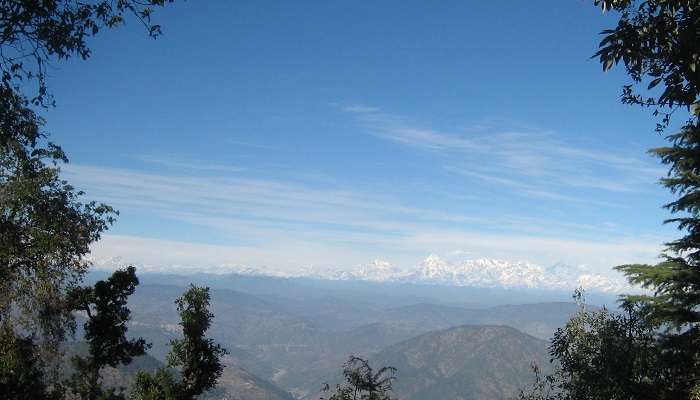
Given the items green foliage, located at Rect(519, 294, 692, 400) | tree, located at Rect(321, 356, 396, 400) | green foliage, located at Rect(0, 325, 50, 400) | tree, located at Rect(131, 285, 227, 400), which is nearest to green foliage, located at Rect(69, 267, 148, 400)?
tree, located at Rect(131, 285, 227, 400)

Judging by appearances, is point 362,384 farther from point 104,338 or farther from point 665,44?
point 665,44

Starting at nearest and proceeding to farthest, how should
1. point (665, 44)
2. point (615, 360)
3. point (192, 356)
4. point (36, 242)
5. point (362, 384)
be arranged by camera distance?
point (665, 44) → point (36, 242) → point (615, 360) → point (192, 356) → point (362, 384)

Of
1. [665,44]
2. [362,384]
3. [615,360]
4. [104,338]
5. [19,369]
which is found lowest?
[362,384]

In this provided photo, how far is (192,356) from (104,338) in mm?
4441

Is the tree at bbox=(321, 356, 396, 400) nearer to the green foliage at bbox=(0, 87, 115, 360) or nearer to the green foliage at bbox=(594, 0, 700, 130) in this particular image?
the green foliage at bbox=(0, 87, 115, 360)

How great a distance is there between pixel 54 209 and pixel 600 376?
21673 millimetres

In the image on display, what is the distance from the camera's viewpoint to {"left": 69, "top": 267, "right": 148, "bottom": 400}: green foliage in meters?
22.2

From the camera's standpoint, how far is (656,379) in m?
18.5

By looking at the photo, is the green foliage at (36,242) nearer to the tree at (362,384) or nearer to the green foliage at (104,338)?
the green foliage at (104,338)

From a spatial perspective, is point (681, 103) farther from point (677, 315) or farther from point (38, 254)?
point (38, 254)

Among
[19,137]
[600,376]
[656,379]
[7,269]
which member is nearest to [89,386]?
[7,269]

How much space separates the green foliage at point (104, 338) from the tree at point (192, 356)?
1705 mm

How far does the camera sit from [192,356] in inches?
999

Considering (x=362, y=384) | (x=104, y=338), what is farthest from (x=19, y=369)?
(x=362, y=384)
